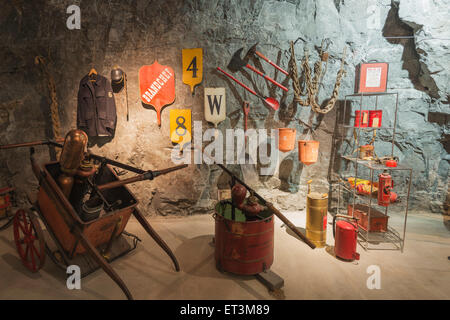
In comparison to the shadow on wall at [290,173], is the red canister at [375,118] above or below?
above

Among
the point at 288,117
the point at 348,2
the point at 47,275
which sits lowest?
the point at 47,275

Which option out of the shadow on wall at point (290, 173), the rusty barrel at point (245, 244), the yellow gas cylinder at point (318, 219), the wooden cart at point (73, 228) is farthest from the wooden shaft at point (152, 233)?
the shadow on wall at point (290, 173)

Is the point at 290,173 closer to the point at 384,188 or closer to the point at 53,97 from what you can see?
the point at 384,188

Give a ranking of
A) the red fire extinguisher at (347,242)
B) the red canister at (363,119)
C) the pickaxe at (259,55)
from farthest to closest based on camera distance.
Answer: the pickaxe at (259,55) < the red canister at (363,119) < the red fire extinguisher at (347,242)

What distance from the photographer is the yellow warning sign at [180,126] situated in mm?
4184

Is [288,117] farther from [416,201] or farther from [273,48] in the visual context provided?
[416,201]

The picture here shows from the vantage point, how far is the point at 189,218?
4379 mm

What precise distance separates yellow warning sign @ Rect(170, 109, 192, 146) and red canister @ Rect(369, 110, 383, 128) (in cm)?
258

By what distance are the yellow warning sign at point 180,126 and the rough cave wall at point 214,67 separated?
13 centimetres

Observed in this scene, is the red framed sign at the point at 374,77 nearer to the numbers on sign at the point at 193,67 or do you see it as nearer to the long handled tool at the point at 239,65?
the long handled tool at the point at 239,65

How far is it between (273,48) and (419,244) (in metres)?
3.40

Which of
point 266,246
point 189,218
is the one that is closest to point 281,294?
point 266,246

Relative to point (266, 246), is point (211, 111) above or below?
above

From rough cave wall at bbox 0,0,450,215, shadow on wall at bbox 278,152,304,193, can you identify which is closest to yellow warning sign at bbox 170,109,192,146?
rough cave wall at bbox 0,0,450,215
